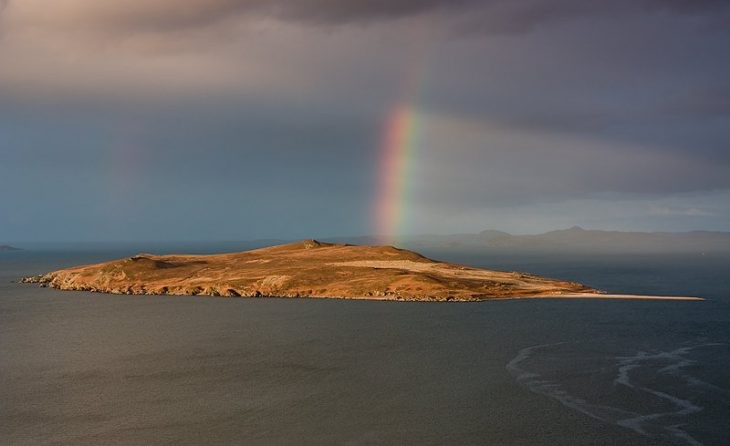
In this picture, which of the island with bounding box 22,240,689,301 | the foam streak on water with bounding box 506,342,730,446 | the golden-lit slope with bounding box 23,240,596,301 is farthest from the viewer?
the golden-lit slope with bounding box 23,240,596,301

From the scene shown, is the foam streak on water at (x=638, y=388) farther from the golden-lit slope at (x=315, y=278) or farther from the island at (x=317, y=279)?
the golden-lit slope at (x=315, y=278)

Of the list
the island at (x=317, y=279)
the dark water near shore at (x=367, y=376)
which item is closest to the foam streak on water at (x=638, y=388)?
the dark water near shore at (x=367, y=376)

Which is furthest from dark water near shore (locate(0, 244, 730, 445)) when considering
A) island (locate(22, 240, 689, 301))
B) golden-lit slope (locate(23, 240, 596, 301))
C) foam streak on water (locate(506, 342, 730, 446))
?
golden-lit slope (locate(23, 240, 596, 301))

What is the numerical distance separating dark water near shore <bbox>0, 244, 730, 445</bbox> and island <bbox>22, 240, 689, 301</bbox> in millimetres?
21085

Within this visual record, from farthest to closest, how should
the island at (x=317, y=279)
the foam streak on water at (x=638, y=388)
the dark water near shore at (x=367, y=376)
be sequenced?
the island at (x=317, y=279)
the foam streak on water at (x=638, y=388)
the dark water near shore at (x=367, y=376)

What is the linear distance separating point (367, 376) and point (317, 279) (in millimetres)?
86171

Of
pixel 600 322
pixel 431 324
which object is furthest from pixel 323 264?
pixel 600 322

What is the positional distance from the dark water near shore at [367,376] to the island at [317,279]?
21.1 m

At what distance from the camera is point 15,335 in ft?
307

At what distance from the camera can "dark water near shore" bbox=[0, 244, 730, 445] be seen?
46344 mm

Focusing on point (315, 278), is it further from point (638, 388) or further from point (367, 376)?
point (638, 388)

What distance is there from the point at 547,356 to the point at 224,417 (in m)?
40.6

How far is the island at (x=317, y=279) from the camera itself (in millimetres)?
138088

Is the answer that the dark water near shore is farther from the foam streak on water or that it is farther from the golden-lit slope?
the golden-lit slope
